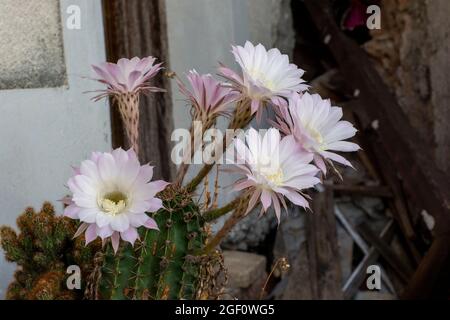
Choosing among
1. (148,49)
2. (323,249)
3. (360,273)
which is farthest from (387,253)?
(148,49)

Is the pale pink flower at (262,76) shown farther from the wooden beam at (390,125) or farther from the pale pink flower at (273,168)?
the wooden beam at (390,125)

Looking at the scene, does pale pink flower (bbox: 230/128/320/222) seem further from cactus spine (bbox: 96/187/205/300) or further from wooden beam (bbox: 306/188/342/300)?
wooden beam (bbox: 306/188/342/300)

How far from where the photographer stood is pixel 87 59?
147cm

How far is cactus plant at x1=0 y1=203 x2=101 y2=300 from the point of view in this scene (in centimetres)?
99

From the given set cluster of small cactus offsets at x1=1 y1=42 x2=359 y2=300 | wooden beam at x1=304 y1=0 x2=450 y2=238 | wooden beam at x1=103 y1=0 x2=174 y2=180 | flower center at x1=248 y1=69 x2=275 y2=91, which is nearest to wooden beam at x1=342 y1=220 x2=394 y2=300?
wooden beam at x1=304 y1=0 x2=450 y2=238

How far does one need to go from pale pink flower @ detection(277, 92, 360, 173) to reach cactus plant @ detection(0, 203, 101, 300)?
415mm

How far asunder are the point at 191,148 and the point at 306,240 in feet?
6.75

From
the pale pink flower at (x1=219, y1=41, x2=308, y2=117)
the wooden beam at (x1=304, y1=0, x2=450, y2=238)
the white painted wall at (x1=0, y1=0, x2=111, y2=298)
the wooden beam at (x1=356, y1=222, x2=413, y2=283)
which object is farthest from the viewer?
the wooden beam at (x1=356, y1=222, x2=413, y2=283)

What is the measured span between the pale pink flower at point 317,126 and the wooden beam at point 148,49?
39.2 inches

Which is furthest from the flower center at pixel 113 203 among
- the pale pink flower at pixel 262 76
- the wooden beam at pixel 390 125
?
the wooden beam at pixel 390 125

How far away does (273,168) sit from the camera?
78 cm

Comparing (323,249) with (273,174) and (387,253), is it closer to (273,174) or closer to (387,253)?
(387,253)

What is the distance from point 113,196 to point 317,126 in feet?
0.98
